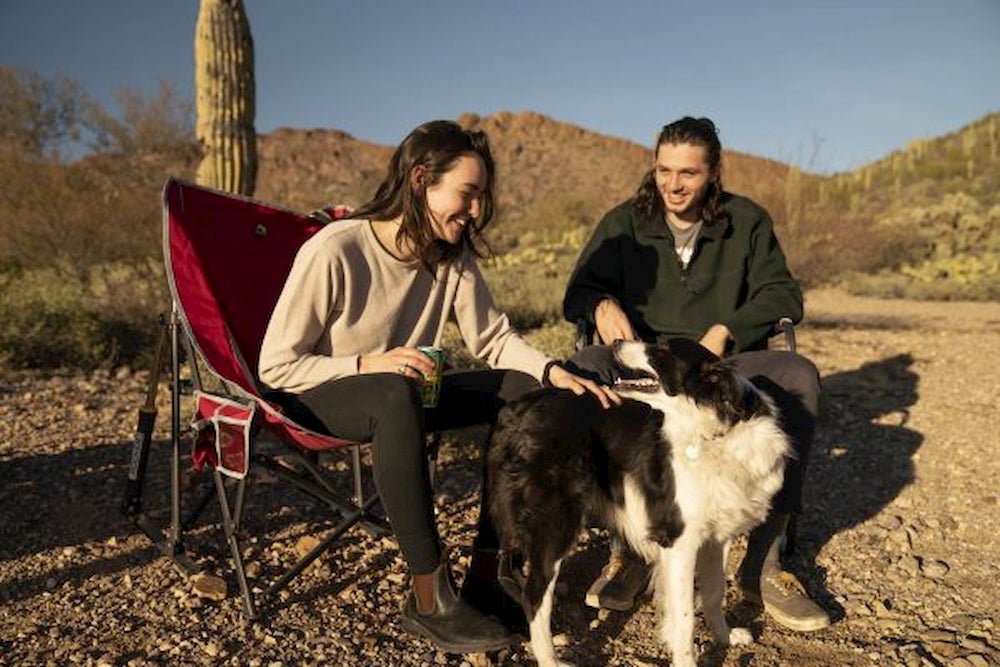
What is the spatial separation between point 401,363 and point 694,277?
57.0 inches

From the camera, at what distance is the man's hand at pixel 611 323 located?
3.21 metres

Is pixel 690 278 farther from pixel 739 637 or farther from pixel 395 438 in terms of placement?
pixel 395 438

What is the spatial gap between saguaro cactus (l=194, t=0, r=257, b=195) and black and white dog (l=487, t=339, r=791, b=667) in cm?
509

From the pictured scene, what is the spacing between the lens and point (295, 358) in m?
2.68

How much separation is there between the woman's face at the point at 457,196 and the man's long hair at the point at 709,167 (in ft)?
3.14

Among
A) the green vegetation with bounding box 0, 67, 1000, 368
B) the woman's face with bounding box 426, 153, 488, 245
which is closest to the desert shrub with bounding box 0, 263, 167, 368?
the green vegetation with bounding box 0, 67, 1000, 368

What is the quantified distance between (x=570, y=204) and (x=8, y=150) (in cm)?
1499

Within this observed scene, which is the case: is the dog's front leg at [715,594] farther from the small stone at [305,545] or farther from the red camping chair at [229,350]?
the small stone at [305,545]

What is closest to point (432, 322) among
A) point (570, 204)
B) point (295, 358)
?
point (295, 358)

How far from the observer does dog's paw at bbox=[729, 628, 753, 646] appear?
108 inches

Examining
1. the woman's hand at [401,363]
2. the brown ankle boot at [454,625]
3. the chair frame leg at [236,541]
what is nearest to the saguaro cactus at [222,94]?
the chair frame leg at [236,541]

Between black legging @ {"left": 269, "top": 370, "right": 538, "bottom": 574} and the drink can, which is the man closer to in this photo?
the drink can

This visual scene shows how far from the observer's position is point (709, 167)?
330 centimetres

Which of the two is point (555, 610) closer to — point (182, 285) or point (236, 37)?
point (182, 285)
